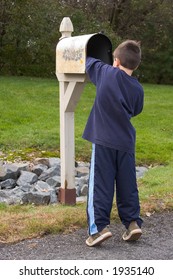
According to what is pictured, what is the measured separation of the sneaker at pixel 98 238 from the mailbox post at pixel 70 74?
5.30 feet

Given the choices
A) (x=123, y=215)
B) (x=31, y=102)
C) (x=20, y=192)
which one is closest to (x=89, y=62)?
(x=123, y=215)

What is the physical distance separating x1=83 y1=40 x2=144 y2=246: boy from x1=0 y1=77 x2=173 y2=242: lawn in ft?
1.86

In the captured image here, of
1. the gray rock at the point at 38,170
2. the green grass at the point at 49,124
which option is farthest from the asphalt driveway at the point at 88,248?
the green grass at the point at 49,124

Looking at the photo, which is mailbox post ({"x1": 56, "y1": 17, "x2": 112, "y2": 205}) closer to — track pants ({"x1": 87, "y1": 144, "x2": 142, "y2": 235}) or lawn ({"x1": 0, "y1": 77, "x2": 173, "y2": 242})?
lawn ({"x1": 0, "y1": 77, "x2": 173, "y2": 242})

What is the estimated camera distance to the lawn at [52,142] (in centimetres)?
552

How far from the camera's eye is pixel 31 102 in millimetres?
14094

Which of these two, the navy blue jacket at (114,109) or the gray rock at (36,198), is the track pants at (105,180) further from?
the gray rock at (36,198)

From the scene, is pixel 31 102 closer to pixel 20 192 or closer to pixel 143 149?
pixel 143 149

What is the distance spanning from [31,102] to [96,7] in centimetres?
1078

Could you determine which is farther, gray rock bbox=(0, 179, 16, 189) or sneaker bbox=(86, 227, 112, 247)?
gray rock bbox=(0, 179, 16, 189)

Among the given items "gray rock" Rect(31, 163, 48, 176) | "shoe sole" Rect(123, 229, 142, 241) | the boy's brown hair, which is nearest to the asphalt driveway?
"shoe sole" Rect(123, 229, 142, 241)

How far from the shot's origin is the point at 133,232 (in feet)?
16.5

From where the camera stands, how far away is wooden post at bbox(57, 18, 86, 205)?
20.8 feet

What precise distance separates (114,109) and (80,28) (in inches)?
687
